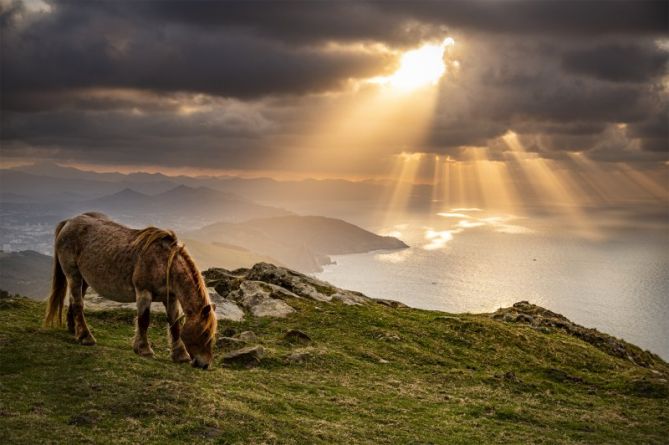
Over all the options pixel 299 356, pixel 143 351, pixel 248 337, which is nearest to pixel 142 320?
pixel 143 351

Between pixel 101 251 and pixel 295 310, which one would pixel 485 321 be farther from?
pixel 101 251

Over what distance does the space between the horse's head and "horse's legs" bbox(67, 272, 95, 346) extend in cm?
423

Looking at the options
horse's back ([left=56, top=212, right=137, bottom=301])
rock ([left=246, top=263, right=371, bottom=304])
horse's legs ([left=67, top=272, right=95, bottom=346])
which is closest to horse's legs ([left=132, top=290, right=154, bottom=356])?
horse's back ([left=56, top=212, right=137, bottom=301])

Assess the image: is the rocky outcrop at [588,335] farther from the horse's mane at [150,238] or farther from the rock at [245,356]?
the horse's mane at [150,238]

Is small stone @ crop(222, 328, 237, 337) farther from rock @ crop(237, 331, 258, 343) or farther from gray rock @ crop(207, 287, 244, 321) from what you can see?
gray rock @ crop(207, 287, 244, 321)

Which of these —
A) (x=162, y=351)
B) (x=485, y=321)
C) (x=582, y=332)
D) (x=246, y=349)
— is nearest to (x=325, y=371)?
(x=246, y=349)

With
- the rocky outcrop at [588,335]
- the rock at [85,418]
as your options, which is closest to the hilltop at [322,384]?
the rock at [85,418]

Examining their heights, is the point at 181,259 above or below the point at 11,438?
above

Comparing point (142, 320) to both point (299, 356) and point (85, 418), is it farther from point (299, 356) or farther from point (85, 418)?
point (299, 356)

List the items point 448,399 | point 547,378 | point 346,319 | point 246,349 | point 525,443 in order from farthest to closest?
point 346,319, point 547,378, point 246,349, point 448,399, point 525,443

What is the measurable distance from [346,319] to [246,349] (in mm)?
11446

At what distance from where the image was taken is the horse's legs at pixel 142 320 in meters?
15.8

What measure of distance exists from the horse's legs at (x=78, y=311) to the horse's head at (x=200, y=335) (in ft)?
13.9

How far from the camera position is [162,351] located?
1994cm
